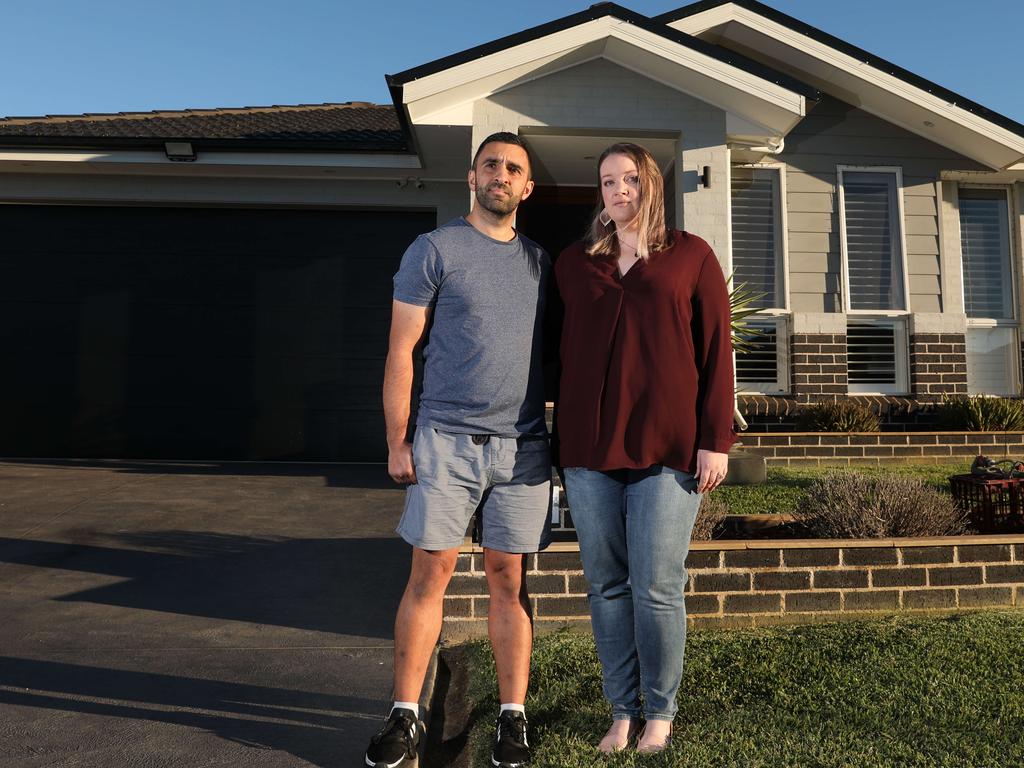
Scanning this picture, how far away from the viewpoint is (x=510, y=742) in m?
2.56

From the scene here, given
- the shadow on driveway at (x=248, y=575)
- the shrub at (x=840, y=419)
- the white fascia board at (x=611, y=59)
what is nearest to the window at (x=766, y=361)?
the shrub at (x=840, y=419)

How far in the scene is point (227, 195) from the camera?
1009 centimetres

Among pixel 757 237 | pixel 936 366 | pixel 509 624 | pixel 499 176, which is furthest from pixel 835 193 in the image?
pixel 509 624

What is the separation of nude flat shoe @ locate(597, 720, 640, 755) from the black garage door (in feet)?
24.9

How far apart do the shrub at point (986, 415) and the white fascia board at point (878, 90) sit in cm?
293

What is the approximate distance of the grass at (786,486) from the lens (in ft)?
18.6

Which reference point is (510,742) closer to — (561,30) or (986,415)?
(561,30)

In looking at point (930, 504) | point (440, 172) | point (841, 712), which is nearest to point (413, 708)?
point (841, 712)

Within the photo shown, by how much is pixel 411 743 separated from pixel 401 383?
1.15m

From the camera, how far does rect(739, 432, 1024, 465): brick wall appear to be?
7.71 m

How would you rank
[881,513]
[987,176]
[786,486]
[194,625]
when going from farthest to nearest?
[987,176], [786,486], [881,513], [194,625]

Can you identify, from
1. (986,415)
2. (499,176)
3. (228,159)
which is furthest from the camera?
(228,159)

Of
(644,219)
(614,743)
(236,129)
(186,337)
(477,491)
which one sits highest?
(236,129)

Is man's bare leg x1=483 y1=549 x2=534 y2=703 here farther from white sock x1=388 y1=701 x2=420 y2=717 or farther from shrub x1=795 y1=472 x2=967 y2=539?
shrub x1=795 y1=472 x2=967 y2=539
